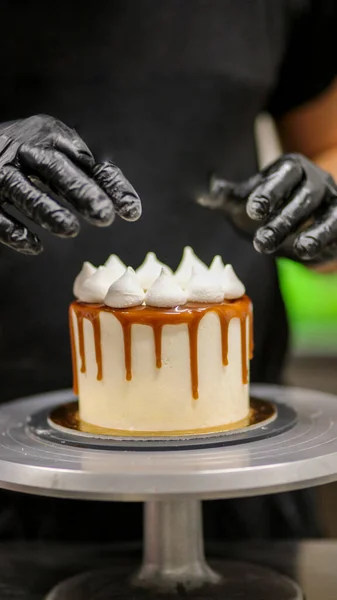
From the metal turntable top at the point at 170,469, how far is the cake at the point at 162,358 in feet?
0.40

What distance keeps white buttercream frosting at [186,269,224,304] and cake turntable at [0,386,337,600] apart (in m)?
0.21

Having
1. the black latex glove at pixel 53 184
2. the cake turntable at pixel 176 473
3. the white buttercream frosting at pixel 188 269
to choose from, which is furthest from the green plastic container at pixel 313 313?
the black latex glove at pixel 53 184

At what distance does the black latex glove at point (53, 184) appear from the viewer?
1.11m

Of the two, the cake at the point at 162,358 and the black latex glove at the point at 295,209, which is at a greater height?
the black latex glove at the point at 295,209

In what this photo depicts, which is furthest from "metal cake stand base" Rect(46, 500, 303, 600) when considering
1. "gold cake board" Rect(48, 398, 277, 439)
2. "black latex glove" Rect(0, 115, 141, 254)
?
"black latex glove" Rect(0, 115, 141, 254)

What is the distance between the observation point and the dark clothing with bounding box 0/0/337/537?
5.93ft

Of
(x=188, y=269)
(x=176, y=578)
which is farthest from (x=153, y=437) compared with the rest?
(x=188, y=269)

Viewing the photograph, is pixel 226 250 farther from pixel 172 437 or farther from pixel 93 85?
pixel 172 437

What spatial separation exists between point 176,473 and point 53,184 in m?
0.43

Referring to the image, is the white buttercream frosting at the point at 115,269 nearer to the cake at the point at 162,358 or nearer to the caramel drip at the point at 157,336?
the cake at the point at 162,358

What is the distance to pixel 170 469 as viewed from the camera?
3.44 ft

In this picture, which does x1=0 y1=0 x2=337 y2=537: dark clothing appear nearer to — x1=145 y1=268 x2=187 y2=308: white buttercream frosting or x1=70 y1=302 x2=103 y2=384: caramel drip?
x1=70 y1=302 x2=103 y2=384: caramel drip

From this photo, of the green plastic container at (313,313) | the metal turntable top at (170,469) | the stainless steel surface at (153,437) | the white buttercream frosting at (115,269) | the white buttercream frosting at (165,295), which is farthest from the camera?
the green plastic container at (313,313)

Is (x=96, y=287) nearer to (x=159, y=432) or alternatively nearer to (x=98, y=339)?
(x=98, y=339)
